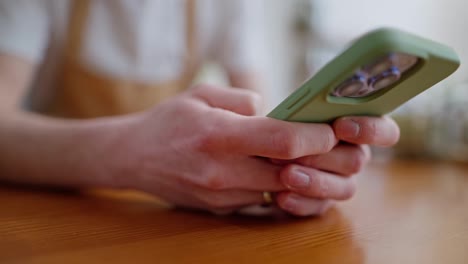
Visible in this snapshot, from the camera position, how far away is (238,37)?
104cm

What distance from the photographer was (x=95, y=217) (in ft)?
1.44

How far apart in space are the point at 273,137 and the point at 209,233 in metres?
0.11

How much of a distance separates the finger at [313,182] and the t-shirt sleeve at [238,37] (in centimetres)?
64

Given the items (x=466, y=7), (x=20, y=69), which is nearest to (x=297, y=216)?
(x=20, y=69)

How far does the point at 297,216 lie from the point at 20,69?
0.51 m

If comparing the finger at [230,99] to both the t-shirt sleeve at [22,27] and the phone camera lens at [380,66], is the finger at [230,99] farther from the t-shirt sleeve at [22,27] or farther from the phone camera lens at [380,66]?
the t-shirt sleeve at [22,27]

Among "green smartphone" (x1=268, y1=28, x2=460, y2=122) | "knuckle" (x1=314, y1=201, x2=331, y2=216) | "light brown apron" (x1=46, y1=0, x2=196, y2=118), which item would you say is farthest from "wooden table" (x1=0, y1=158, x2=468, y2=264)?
"light brown apron" (x1=46, y1=0, x2=196, y2=118)

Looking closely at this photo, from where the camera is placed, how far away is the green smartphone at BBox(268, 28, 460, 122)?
287mm

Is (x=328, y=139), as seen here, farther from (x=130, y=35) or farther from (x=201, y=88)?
(x=130, y=35)

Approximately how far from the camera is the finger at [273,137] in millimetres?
382

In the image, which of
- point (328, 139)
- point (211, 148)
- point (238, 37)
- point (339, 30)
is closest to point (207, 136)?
point (211, 148)

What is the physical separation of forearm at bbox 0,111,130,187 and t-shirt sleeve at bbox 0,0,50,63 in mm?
140

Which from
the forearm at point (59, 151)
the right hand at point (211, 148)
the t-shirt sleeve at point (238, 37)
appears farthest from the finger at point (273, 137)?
the t-shirt sleeve at point (238, 37)

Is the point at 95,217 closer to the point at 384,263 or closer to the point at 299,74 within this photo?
the point at 384,263
